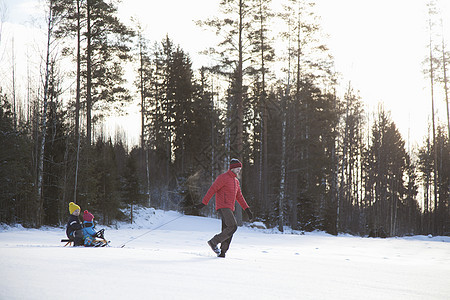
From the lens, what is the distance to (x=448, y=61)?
75.8ft

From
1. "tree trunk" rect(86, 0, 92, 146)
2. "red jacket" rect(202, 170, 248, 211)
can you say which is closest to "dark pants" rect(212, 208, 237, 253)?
"red jacket" rect(202, 170, 248, 211)

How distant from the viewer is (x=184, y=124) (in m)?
35.3

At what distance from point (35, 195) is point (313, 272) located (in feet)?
42.2

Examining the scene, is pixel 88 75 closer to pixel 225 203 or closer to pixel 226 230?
pixel 225 203

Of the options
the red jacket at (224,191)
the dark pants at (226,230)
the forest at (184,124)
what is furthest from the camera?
the forest at (184,124)

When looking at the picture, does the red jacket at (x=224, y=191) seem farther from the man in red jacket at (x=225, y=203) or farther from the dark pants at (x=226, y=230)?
the dark pants at (x=226, y=230)

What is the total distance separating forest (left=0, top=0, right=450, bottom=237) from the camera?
1552 cm

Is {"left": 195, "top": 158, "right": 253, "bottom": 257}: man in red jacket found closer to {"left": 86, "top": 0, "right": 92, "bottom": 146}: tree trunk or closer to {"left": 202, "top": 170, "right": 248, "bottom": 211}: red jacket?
{"left": 202, "top": 170, "right": 248, "bottom": 211}: red jacket

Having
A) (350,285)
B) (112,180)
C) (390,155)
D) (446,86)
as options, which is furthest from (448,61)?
(350,285)

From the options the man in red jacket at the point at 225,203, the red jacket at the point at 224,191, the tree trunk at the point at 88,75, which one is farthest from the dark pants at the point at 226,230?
the tree trunk at the point at 88,75

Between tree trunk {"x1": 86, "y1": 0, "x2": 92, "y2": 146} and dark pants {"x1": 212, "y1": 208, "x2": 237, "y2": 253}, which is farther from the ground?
tree trunk {"x1": 86, "y1": 0, "x2": 92, "y2": 146}

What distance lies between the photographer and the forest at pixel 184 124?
50.9 feet

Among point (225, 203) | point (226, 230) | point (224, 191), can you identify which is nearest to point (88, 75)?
point (224, 191)

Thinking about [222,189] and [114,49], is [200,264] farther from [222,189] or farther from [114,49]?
[114,49]
